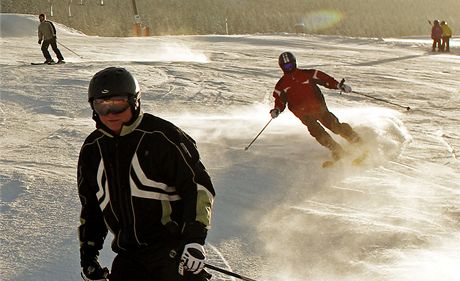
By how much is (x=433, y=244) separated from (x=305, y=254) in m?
1.19

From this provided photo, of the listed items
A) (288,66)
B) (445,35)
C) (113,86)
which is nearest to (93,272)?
(113,86)

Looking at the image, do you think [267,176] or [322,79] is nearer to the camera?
[267,176]

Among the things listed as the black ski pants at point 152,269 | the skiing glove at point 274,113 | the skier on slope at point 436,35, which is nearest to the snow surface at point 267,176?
the skiing glove at point 274,113

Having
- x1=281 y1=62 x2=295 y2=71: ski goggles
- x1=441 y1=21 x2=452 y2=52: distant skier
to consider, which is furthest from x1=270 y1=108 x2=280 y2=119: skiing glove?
x1=441 y1=21 x2=452 y2=52: distant skier

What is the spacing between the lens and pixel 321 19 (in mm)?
59875

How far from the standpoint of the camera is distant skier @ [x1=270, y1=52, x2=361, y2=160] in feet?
27.8

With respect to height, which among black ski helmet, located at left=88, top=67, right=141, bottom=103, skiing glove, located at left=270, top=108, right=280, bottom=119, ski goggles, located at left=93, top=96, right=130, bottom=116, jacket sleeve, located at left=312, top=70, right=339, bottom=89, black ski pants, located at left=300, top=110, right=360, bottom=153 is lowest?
black ski pants, located at left=300, top=110, right=360, bottom=153

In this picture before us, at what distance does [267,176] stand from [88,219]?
15.7ft

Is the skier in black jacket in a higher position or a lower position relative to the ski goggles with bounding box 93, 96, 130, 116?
lower

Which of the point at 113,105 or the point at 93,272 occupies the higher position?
the point at 113,105

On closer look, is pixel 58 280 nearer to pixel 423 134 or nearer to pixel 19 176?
pixel 19 176

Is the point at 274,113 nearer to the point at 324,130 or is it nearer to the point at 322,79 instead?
the point at 324,130

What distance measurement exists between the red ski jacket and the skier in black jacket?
5.76 metres

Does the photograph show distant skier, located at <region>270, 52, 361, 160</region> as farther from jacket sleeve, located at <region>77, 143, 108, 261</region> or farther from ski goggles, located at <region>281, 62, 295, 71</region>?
jacket sleeve, located at <region>77, 143, 108, 261</region>
